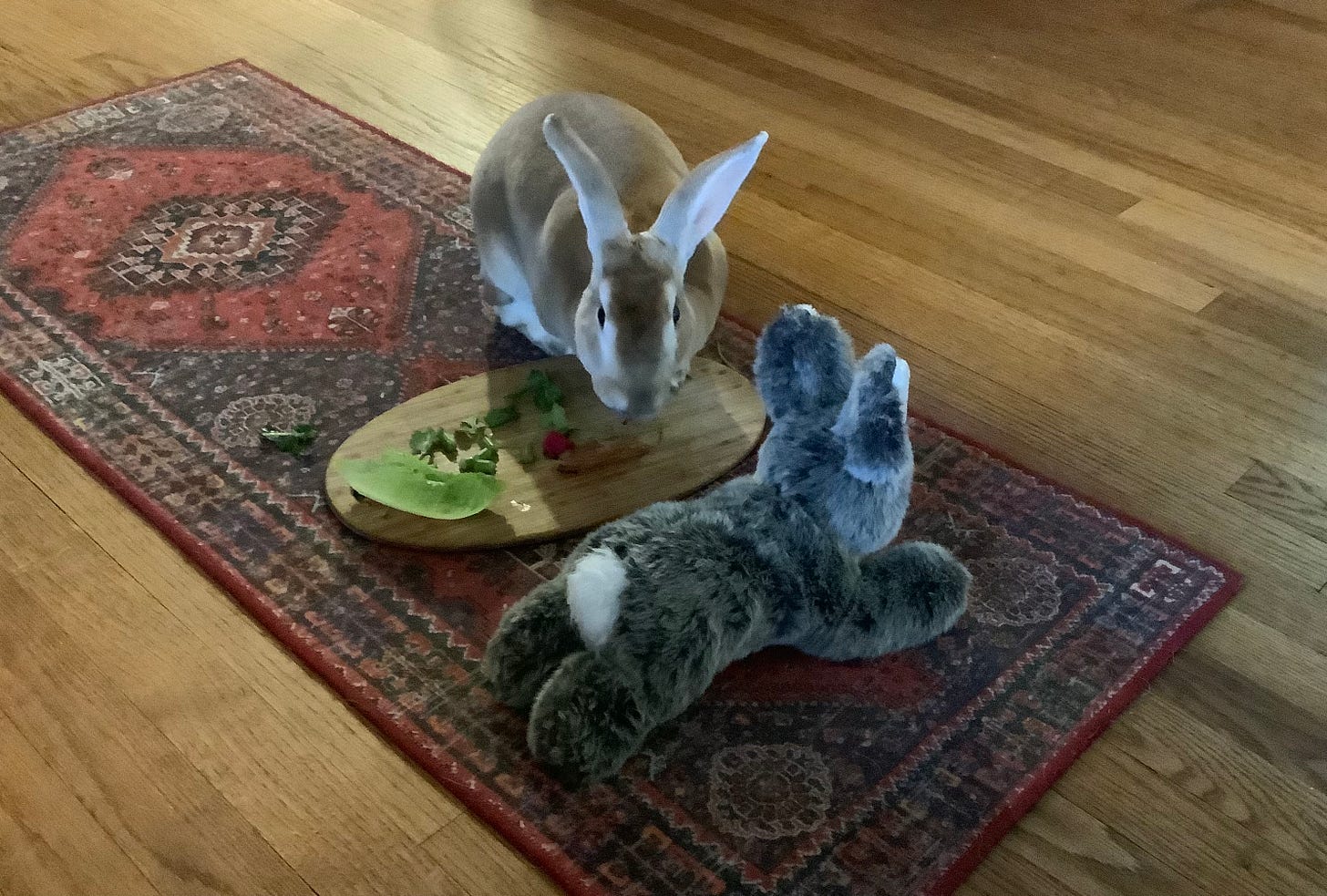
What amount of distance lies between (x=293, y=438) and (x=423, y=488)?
0.73 feet

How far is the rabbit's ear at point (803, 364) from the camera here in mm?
1133

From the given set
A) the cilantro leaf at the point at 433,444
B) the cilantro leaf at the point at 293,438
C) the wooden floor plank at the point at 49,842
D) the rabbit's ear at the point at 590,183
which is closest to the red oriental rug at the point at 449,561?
the cilantro leaf at the point at 293,438

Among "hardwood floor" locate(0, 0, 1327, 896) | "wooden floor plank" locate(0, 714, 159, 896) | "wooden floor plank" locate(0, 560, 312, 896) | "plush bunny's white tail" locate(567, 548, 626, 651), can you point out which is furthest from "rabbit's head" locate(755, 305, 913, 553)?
"wooden floor plank" locate(0, 714, 159, 896)

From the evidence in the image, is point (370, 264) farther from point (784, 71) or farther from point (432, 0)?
point (432, 0)

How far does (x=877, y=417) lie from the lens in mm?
1051

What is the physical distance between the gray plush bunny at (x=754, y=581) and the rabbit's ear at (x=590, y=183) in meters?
0.26

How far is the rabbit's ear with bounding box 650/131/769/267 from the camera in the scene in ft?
4.32

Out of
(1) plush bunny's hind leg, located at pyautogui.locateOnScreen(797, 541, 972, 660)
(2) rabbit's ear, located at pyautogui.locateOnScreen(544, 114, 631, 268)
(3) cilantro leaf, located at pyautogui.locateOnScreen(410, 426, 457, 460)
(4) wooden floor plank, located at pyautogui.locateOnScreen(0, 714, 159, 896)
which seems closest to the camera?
(4) wooden floor plank, located at pyautogui.locateOnScreen(0, 714, 159, 896)

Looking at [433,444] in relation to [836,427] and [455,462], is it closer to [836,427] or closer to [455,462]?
[455,462]

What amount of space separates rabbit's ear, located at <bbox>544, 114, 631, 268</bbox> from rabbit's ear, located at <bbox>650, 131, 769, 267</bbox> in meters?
0.05

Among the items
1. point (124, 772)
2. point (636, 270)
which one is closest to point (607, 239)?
point (636, 270)

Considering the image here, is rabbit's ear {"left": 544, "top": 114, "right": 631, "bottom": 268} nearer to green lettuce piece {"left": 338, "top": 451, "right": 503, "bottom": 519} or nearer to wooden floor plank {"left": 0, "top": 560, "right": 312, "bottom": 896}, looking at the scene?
green lettuce piece {"left": 338, "top": 451, "right": 503, "bottom": 519}

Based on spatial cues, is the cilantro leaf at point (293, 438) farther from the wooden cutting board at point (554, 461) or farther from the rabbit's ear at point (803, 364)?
the rabbit's ear at point (803, 364)

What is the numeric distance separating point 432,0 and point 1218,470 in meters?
2.04
